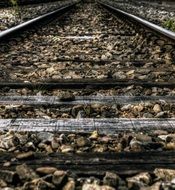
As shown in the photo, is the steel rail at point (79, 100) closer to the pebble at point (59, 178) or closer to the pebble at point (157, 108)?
the pebble at point (157, 108)

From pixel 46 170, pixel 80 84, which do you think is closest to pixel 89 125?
pixel 46 170

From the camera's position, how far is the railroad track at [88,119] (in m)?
2.25

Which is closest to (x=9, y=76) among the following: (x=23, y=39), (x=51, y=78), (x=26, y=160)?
(x=51, y=78)

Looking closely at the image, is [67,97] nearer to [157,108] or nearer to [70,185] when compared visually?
[157,108]

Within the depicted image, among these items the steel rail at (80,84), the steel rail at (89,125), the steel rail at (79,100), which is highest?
the steel rail at (89,125)

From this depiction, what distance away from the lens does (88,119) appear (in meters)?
3.21

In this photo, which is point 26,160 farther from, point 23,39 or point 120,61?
point 23,39

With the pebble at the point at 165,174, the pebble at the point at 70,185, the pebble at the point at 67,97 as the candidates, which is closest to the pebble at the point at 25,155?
the pebble at the point at 70,185

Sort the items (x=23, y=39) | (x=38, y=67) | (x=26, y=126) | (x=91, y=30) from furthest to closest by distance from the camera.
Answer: (x=91, y=30), (x=23, y=39), (x=38, y=67), (x=26, y=126)

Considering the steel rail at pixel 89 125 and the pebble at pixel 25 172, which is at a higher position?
the pebble at pixel 25 172

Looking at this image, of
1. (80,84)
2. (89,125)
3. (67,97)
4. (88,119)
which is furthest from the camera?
(80,84)

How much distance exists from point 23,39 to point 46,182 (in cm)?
647

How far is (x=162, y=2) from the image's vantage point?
28.6 metres

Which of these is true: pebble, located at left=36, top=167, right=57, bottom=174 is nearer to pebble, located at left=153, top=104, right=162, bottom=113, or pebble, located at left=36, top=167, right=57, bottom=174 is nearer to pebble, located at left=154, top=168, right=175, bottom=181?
pebble, located at left=154, top=168, right=175, bottom=181
